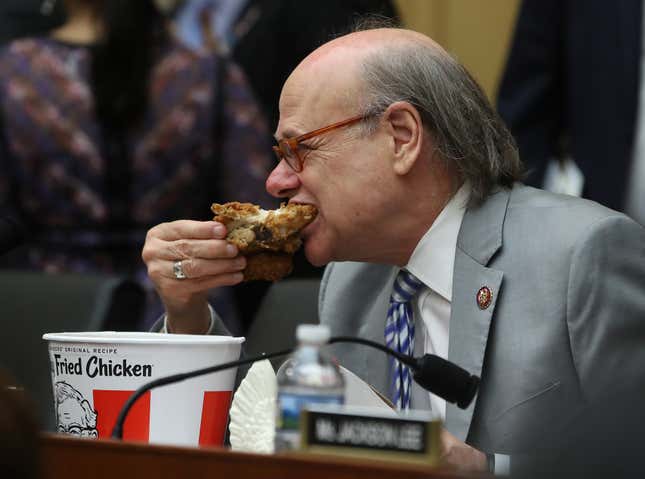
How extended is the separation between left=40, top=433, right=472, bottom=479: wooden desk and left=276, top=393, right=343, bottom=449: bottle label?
0.14 m

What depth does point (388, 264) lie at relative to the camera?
8.58ft

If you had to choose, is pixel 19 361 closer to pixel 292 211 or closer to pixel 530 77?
pixel 292 211

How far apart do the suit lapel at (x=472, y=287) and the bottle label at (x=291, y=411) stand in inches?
34.1

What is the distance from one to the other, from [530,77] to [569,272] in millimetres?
1732

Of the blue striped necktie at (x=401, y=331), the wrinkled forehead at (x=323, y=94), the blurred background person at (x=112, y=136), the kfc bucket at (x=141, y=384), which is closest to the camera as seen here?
the kfc bucket at (x=141, y=384)

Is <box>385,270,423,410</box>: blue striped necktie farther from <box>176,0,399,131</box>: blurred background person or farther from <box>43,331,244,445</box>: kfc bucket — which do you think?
<box>176,0,399,131</box>: blurred background person

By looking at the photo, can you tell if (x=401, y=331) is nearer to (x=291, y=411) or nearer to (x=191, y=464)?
(x=291, y=411)

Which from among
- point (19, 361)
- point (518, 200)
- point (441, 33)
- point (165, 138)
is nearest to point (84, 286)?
point (19, 361)

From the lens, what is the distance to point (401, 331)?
2.45m

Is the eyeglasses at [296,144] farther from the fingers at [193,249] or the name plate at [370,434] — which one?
the name plate at [370,434]

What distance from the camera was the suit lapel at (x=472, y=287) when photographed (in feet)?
7.36

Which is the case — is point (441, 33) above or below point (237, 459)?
above

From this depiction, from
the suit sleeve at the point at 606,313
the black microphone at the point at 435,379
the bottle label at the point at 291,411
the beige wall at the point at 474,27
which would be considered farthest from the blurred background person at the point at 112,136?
the bottle label at the point at 291,411

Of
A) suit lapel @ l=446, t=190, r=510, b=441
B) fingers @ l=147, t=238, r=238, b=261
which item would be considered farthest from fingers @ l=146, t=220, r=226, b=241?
suit lapel @ l=446, t=190, r=510, b=441
